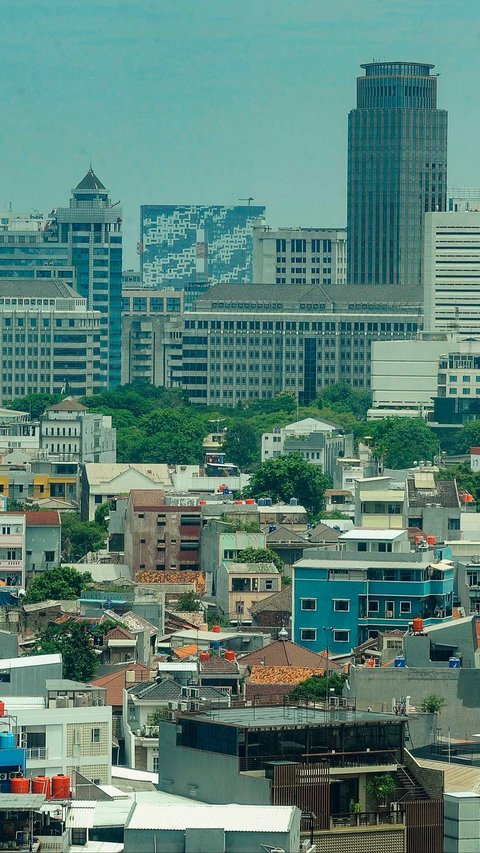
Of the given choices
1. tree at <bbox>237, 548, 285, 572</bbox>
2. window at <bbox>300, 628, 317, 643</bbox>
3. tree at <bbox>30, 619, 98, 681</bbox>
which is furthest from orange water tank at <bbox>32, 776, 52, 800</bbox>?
tree at <bbox>237, 548, 285, 572</bbox>

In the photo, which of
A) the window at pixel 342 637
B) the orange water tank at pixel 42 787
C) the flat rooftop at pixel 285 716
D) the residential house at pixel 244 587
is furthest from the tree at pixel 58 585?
the flat rooftop at pixel 285 716

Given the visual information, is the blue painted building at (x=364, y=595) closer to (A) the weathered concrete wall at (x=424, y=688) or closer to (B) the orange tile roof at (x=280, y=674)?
(B) the orange tile roof at (x=280, y=674)

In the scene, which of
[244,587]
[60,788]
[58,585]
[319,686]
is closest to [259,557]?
[244,587]

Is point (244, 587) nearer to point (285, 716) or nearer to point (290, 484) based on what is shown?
point (290, 484)

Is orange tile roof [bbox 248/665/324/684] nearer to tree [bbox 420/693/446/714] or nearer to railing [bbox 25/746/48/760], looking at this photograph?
tree [bbox 420/693/446/714]

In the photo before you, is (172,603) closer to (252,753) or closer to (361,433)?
(252,753)
